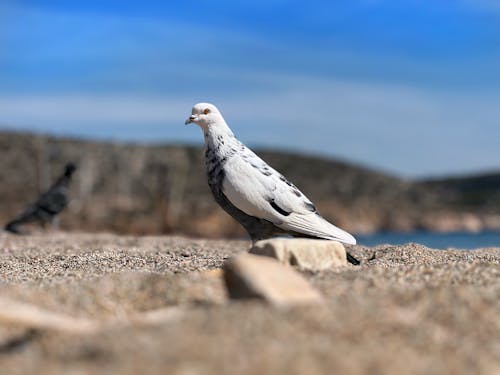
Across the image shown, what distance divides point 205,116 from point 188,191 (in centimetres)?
5138

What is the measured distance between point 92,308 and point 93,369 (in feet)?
Result: 5.68

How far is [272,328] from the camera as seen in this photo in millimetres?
4301

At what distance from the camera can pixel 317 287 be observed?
18.3 feet

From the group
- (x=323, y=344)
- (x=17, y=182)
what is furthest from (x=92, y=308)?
(x=17, y=182)

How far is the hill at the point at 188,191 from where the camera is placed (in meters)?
36.3

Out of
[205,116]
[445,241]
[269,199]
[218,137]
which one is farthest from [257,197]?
[445,241]

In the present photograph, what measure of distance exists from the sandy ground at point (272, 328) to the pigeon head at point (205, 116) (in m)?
2.43

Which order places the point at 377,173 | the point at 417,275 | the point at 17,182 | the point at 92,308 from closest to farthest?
the point at 92,308 → the point at 417,275 → the point at 17,182 → the point at 377,173

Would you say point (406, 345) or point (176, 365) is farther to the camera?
point (406, 345)

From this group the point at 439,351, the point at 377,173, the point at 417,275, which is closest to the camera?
the point at 439,351

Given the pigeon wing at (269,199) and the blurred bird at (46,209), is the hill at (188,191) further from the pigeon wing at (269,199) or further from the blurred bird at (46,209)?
the pigeon wing at (269,199)

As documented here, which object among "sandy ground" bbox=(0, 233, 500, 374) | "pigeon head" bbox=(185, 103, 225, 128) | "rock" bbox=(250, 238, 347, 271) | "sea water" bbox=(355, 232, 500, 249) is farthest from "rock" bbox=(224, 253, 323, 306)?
"sea water" bbox=(355, 232, 500, 249)

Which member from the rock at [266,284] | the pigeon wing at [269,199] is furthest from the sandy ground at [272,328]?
the pigeon wing at [269,199]

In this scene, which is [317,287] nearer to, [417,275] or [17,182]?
[417,275]
